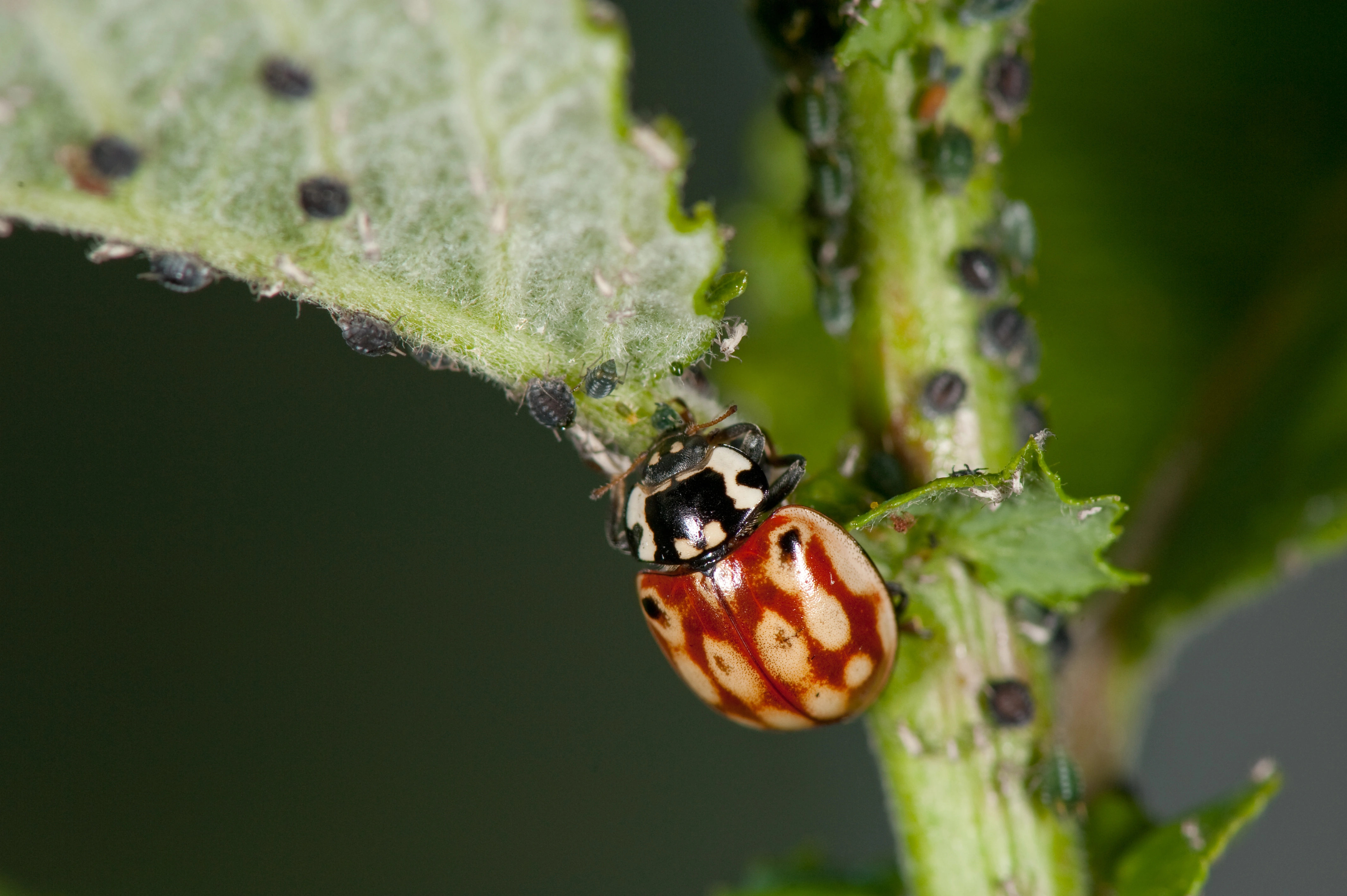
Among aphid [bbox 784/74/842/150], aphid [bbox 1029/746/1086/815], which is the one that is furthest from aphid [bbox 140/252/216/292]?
aphid [bbox 1029/746/1086/815]

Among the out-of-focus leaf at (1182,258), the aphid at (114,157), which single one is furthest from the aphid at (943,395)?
the aphid at (114,157)

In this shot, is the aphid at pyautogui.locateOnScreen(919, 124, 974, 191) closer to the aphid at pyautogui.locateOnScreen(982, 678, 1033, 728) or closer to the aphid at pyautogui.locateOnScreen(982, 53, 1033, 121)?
the aphid at pyautogui.locateOnScreen(982, 53, 1033, 121)

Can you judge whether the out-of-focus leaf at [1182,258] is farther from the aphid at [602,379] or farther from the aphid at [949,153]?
the aphid at [602,379]

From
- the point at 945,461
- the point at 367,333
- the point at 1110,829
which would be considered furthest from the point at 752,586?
the point at 367,333

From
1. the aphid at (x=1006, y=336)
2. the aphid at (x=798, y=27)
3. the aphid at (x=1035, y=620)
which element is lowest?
the aphid at (x=1035, y=620)

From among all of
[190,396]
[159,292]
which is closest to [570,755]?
[190,396]

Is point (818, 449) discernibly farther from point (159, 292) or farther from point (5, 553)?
point (5, 553)
